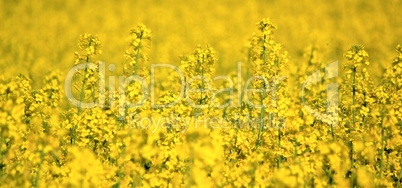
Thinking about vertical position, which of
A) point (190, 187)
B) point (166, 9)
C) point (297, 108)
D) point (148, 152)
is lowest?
point (190, 187)

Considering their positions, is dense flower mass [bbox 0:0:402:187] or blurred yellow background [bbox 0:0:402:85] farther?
blurred yellow background [bbox 0:0:402:85]

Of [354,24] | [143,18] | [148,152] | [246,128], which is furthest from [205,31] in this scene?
[148,152]

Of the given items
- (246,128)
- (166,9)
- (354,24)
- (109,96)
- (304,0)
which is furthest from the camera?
(304,0)

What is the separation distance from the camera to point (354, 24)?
22.2 metres

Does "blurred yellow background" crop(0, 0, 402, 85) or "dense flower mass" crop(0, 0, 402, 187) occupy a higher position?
"blurred yellow background" crop(0, 0, 402, 85)

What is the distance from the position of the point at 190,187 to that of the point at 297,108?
248cm

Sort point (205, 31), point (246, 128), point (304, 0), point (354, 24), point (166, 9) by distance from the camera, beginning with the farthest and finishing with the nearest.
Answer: point (304, 0), point (166, 9), point (354, 24), point (205, 31), point (246, 128)

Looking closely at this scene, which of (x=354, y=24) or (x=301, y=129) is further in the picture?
(x=354, y=24)

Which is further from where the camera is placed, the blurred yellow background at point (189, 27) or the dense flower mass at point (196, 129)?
the blurred yellow background at point (189, 27)

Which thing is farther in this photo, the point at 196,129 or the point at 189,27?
the point at 189,27

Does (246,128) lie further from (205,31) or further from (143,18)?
(143,18)

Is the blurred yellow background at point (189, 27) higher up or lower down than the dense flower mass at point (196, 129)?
higher up

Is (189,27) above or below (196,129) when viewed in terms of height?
above

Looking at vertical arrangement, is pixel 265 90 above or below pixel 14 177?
above
